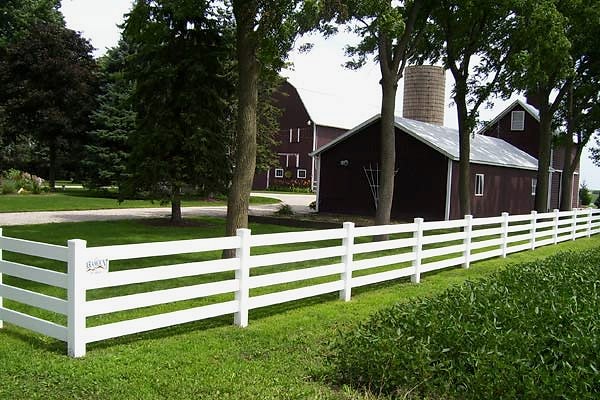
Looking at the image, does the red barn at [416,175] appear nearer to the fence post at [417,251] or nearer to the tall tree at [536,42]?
the tall tree at [536,42]

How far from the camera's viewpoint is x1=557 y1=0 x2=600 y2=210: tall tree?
21.1 metres

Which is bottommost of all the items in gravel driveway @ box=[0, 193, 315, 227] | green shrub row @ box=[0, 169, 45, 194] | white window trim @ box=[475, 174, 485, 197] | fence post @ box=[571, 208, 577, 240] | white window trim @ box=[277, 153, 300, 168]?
gravel driveway @ box=[0, 193, 315, 227]

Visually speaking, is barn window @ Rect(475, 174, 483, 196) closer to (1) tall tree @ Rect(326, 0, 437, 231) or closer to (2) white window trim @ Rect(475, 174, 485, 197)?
(2) white window trim @ Rect(475, 174, 485, 197)

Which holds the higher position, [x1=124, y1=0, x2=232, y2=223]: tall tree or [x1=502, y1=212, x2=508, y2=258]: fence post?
[x1=124, y1=0, x2=232, y2=223]: tall tree

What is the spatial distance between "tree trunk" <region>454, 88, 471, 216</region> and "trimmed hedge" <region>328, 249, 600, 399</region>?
1269 cm

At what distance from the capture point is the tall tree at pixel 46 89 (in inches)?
1336

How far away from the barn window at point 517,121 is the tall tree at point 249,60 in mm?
30913

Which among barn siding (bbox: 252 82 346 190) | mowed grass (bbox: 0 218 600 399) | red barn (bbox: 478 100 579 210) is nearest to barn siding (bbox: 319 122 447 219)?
red barn (bbox: 478 100 579 210)

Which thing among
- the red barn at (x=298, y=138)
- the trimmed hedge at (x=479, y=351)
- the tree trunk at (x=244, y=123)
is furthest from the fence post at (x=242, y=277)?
the red barn at (x=298, y=138)

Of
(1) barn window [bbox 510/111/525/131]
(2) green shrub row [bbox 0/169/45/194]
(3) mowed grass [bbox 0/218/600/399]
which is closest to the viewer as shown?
(3) mowed grass [bbox 0/218/600/399]

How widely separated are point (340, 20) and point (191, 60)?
7.61m

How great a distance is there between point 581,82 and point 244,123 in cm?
2153

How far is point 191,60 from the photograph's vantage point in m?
18.8

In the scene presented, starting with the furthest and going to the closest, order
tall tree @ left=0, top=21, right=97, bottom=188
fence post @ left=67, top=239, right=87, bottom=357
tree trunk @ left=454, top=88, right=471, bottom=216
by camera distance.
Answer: tall tree @ left=0, top=21, right=97, bottom=188, tree trunk @ left=454, top=88, right=471, bottom=216, fence post @ left=67, top=239, right=87, bottom=357
